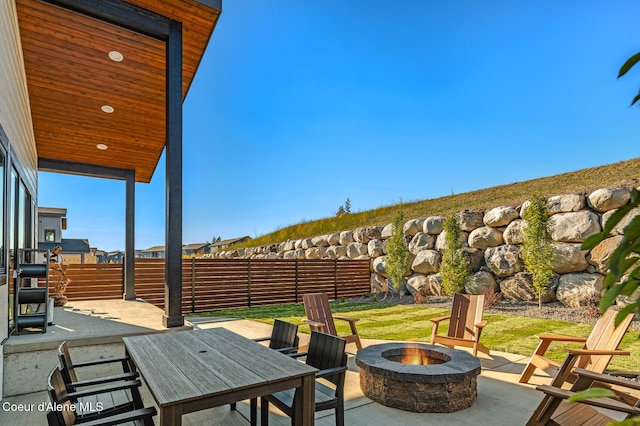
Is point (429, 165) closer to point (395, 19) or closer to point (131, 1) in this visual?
point (395, 19)

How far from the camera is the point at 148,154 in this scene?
796 cm

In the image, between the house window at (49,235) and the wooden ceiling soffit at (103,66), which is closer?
the wooden ceiling soffit at (103,66)

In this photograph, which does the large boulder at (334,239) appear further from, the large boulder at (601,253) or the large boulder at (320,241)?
the large boulder at (601,253)

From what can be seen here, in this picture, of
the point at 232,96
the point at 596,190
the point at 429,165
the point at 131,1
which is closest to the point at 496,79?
the point at 596,190

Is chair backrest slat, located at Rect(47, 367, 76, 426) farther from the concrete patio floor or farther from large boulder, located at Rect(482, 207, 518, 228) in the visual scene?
large boulder, located at Rect(482, 207, 518, 228)

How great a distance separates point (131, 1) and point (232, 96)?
11031 millimetres

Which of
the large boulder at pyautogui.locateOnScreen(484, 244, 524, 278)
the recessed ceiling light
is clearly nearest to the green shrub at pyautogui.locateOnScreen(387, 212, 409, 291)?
the large boulder at pyautogui.locateOnScreen(484, 244, 524, 278)

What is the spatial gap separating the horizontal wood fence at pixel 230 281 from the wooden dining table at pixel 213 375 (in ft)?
24.7

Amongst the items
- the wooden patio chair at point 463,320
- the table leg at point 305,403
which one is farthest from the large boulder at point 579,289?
the table leg at point 305,403

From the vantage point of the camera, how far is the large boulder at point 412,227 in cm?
1220

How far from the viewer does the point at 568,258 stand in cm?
838

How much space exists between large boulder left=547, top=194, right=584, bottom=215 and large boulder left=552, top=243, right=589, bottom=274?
0.89 metres

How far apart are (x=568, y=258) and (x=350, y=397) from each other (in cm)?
730

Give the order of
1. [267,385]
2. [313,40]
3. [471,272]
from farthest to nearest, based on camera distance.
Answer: [313,40] → [471,272] → [267,385]
